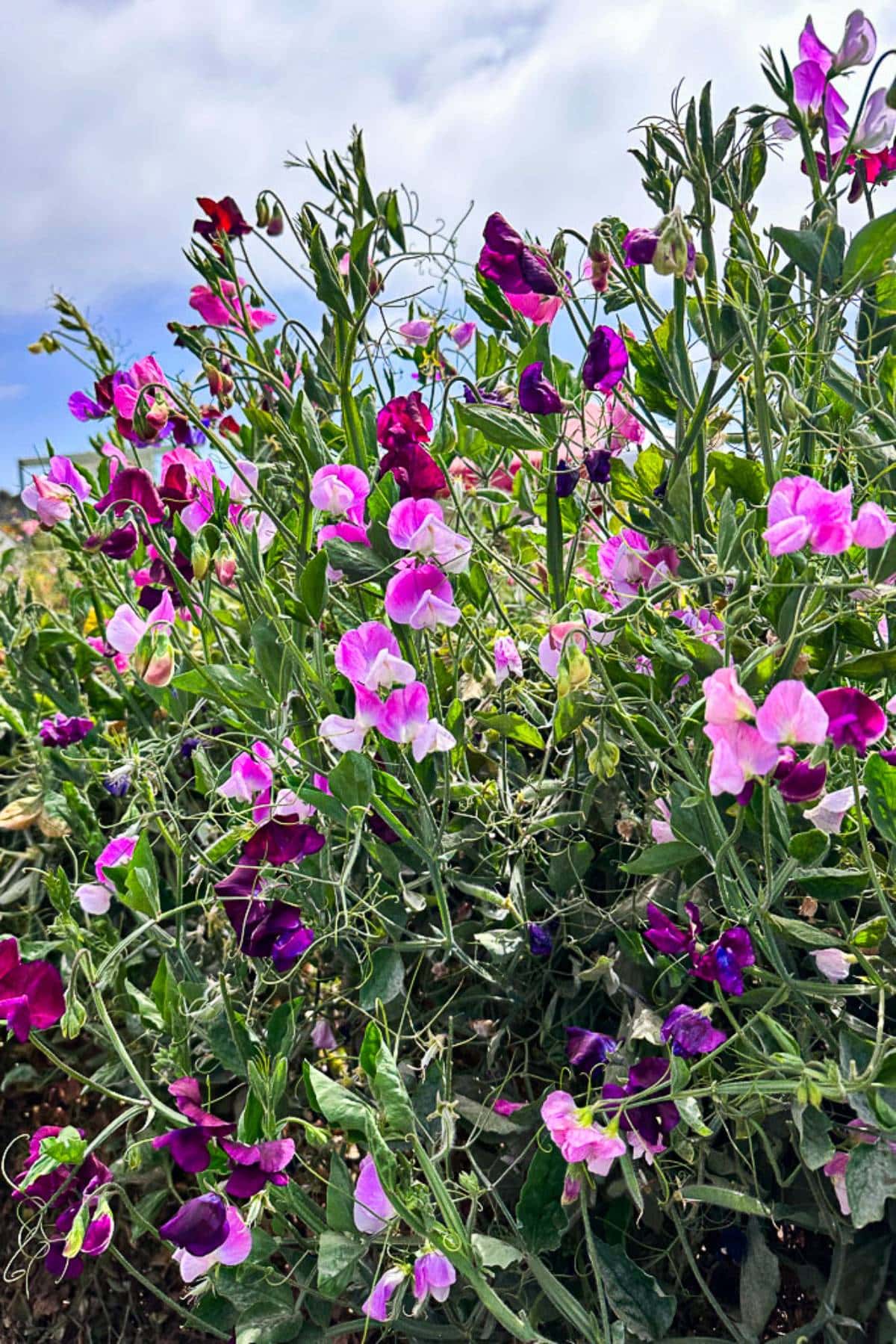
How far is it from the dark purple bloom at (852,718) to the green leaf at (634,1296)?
486 mm

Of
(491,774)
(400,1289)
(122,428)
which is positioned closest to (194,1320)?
(400,1289)

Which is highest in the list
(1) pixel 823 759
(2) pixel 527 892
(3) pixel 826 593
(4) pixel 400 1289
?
(3) pixel 826 593

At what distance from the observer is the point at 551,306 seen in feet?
3.59

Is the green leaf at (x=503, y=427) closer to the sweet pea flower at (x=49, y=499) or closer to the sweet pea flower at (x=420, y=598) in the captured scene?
the sweet pea flower at (x=420, y=598)

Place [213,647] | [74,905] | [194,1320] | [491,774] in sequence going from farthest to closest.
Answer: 1. [74,905]
2. [213,647]
3. [491,774]
4. [194,1320]

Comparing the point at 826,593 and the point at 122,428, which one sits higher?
the point at 122,428

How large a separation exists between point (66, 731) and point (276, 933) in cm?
54

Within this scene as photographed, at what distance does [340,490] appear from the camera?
94 cm

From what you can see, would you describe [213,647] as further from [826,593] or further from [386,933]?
[826,593]

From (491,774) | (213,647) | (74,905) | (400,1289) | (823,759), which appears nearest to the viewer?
(823,759)

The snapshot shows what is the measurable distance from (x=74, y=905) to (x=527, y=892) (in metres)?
0.84

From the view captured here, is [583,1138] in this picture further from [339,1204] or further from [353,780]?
[353,780]

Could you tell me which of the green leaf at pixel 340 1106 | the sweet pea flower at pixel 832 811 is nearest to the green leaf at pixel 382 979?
the green leaf at pixel 340 1106

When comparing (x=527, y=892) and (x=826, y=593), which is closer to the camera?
(x=826, y=593)
